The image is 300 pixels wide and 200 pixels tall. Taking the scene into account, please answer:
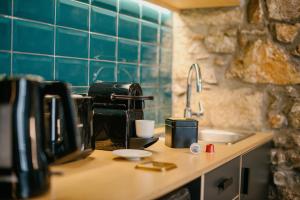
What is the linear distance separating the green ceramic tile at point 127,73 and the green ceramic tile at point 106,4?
290 millimetres

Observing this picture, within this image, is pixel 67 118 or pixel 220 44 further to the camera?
pixel 220 44

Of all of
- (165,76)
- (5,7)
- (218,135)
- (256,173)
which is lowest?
(256,173)

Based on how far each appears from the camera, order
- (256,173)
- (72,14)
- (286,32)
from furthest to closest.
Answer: (286,32) < (256,173) < (72,14)

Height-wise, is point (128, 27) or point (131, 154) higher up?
point (128, 27)

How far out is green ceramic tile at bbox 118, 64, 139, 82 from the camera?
2.29 metres

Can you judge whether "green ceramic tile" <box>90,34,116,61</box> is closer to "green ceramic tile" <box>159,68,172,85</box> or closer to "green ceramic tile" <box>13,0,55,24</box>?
"green ceramic tile" <box>13,0,55,24</box>

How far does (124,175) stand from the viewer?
Result: 134 centimetres

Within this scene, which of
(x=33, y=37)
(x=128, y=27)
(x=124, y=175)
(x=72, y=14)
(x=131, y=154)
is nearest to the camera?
(x=124, y=175)

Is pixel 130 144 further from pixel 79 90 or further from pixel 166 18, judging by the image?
pixel 166 18

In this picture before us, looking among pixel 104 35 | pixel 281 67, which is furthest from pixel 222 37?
pixel 104 35

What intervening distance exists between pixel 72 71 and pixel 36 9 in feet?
1.08

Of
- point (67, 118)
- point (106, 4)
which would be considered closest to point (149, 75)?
point (106, 4)

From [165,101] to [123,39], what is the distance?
614mm

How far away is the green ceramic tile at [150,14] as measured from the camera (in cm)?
250
